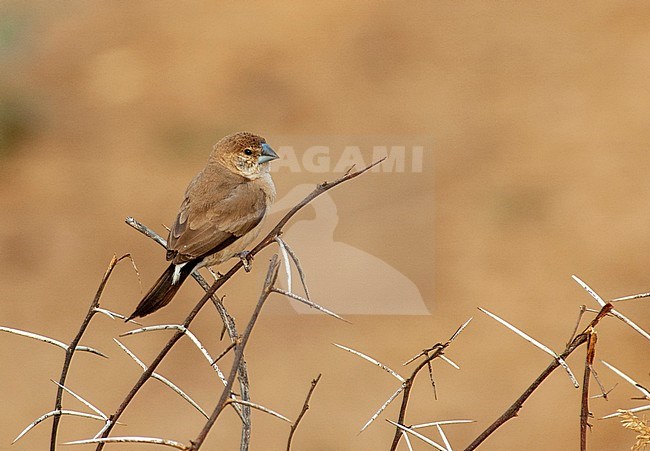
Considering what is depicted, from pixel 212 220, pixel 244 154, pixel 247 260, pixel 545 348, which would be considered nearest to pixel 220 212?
pixel 212 220

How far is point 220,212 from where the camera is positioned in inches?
83.4

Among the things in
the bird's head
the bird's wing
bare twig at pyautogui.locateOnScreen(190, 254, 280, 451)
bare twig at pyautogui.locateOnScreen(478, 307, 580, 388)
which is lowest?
bare twig at pyautogui.locateOnScreen(190, 254, 280, 451)

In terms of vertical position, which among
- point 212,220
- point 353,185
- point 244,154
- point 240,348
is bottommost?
point 240,348

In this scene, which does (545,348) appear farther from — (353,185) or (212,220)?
(353,185)

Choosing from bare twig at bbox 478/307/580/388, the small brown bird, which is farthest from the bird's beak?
bare twig at bbox 478/307/580/388

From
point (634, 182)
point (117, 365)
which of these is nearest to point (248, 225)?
point (117, 365)

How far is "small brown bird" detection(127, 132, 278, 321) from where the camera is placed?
1.95m

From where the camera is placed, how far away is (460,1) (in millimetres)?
8664

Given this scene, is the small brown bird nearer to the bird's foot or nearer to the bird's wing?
the bird's wing

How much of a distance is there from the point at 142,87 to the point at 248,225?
6.15 metres

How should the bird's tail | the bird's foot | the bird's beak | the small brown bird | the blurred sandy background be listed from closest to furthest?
1. the bird's foot
2. the bird's tail
3. the small brown bird
4. the bird's beak
5. the blurred sandy background

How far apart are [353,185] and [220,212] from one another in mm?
4678

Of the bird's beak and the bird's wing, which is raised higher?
the bird's beak

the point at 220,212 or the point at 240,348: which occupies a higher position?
the point at 220,212
